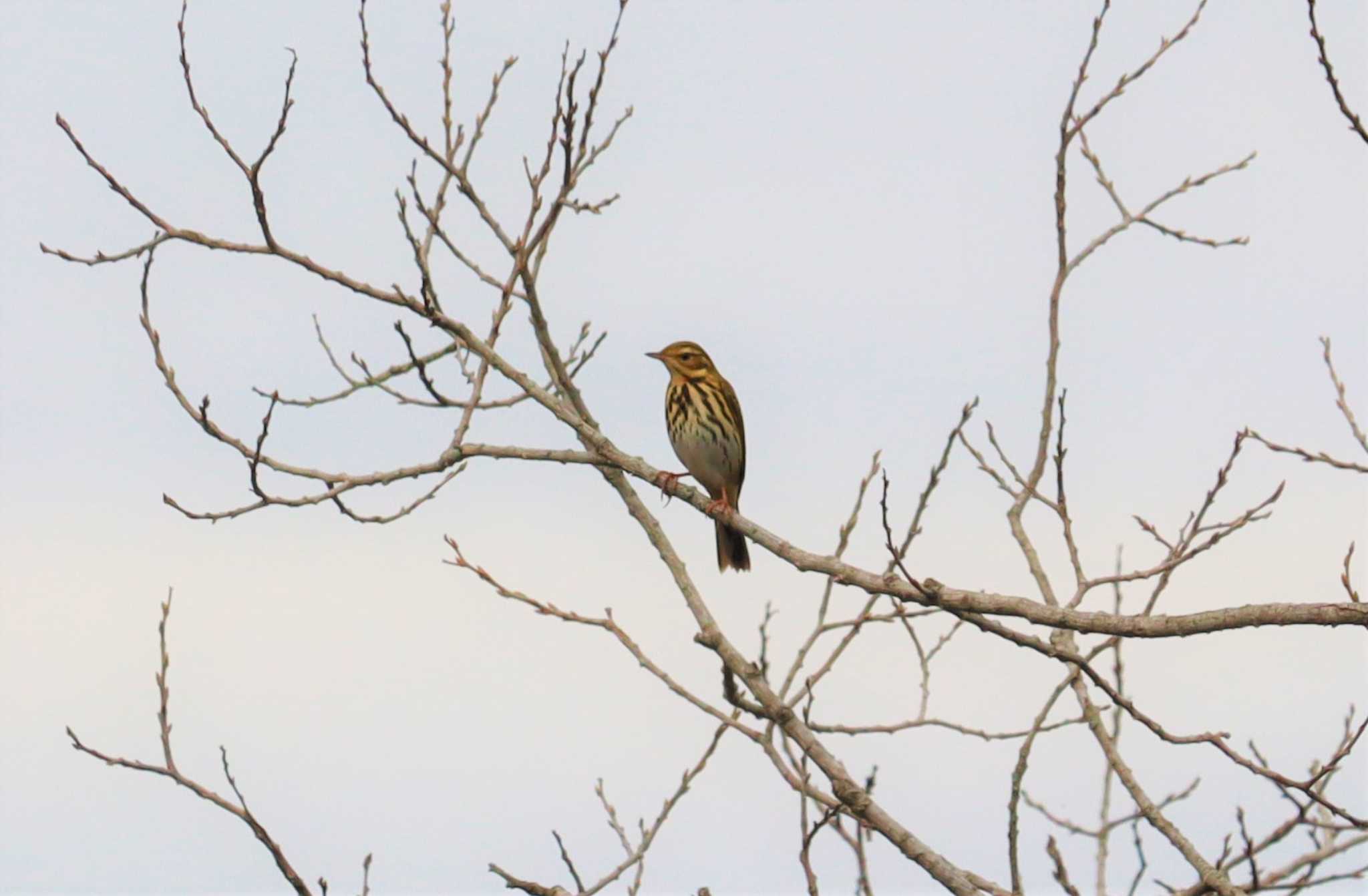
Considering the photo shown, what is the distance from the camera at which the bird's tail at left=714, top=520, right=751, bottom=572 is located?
468 inches

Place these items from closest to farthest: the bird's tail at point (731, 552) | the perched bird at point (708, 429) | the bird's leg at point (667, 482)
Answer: the bird's leg at point (667, 482), the perched bird at point (708, 429), the bird's tail at point (731, 552)

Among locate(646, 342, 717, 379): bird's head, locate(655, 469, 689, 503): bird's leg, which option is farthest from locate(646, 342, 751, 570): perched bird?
locate(655, 469, 689, 503): bird's leg

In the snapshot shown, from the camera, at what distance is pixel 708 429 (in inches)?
442

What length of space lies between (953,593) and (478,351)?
2311 mm

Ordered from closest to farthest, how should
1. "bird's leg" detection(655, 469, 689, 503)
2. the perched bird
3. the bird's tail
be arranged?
"bird's leg" detection(655, 469, 689, 503) < the perched bird < the bird's tail

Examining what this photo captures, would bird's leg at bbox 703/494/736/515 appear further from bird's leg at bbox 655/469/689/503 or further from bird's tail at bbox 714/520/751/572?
bird's tail at bbox 714/520/751/572

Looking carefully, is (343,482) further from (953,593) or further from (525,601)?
(953,593)

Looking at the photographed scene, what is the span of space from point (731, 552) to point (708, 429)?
1115mm

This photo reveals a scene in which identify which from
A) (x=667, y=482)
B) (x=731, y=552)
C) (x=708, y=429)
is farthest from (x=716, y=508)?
(x=731, y=552)

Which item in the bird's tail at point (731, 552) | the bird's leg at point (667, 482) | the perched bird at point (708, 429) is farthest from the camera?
the bird's tail at point (731, 552)

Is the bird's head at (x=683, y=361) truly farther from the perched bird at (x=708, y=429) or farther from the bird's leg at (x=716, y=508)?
the bird's leg at (x=716, y=508)

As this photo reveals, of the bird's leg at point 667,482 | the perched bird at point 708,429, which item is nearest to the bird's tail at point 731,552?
the perched bird at point 708,429

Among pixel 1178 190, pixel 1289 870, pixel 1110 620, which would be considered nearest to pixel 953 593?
pixel 1110 620

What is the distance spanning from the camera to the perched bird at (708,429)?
11.3 meters
